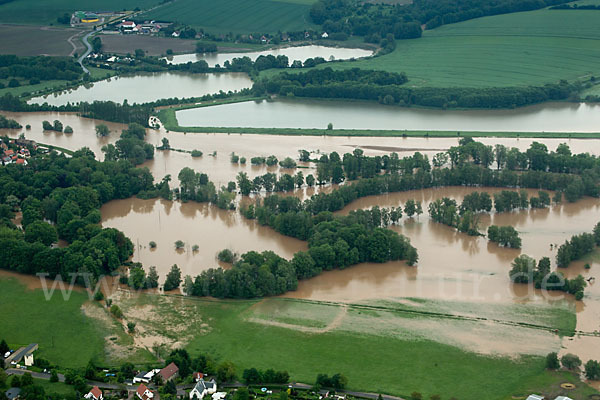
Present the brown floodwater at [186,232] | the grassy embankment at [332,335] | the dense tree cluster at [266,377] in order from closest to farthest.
→ the dense tree cluster at [266,377] < the grassy embankment at [332,335] < the brown floodwater at [186,232]

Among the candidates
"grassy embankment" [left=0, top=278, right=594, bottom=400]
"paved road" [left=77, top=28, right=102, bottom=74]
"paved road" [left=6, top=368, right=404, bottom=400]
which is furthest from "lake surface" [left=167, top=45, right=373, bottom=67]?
"paved road" [left=6, top=368, right=404, bottom=400]

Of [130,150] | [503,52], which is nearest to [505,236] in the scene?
[130,150]

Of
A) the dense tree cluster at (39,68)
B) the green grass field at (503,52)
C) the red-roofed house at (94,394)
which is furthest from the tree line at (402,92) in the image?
the red-roofed house at (94,394)

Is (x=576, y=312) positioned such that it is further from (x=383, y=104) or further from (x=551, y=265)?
(x=383, y=104)

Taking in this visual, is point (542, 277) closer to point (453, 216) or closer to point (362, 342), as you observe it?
point (453, 216)

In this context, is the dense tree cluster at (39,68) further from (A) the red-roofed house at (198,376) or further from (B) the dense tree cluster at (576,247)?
(A) the red-roofed house at (198,376)

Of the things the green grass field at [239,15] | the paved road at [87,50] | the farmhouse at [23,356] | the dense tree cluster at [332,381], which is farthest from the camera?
the green grass field at [239,15]
